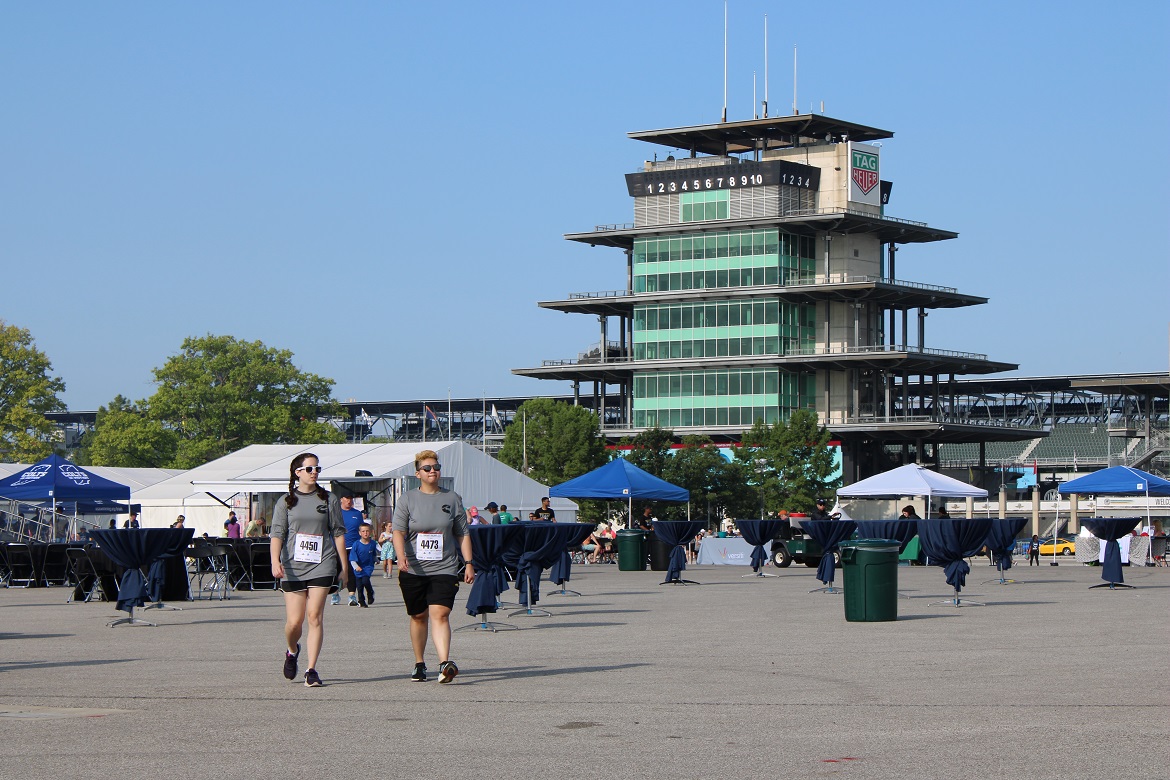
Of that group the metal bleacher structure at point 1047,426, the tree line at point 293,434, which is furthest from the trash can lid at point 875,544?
the metal bleacher structure at point 1047,426

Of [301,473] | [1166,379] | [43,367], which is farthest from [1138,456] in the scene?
[301,473]

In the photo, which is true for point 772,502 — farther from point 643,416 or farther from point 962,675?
point 962,675

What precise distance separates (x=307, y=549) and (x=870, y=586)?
26.8ft

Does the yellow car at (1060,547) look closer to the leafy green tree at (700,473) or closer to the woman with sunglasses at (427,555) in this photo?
the leafy green tree at (700,473)

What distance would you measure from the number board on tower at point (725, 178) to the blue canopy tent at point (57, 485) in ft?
251

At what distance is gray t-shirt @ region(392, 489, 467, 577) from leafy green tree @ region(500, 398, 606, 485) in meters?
83.1

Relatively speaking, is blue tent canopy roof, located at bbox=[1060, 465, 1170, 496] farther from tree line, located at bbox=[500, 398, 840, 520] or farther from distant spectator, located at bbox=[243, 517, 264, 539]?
tree line, located at bbox=[500, 398, 840, 520]

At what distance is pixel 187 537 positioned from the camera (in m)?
20.4

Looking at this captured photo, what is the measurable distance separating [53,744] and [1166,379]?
94469 millimetres

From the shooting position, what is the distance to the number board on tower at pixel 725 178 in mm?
106294

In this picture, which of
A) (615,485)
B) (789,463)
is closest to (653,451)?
(789,463)

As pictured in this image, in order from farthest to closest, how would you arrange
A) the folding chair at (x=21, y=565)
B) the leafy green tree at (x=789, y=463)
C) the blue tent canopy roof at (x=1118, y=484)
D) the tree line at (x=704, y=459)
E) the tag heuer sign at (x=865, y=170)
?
the tag heuer sign at (x=865, y=170) < the leafy green tree at (x=789, y=463) < the tree line at (x=704, y=459) < the blue tent canopy roof at (x=1118, y=484) < the folding chair at (x=21, y=565)

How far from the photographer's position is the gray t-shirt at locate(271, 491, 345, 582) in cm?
1131

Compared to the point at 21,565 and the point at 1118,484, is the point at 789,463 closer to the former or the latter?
the point at 1118,484
